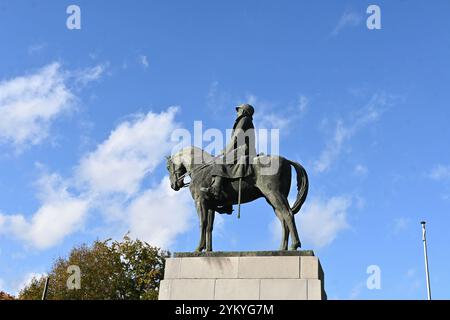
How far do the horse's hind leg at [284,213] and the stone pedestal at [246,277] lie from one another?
0.62 metres

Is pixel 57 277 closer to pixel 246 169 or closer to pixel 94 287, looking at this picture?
pixel 94 287

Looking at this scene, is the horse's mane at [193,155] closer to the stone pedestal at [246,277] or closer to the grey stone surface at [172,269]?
the stone pedestal at [246,277]

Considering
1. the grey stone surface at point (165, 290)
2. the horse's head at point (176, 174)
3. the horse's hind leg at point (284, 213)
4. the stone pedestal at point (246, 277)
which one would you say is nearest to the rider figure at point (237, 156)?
the horse's hind leg at point (284, 213)

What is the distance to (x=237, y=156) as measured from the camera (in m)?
16.2

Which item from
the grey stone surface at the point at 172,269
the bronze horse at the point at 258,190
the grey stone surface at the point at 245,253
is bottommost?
the grey stone surface at the point at 172,269

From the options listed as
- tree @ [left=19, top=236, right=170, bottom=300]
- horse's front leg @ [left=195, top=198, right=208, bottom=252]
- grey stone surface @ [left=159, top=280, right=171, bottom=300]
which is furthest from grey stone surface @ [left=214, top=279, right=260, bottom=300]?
tree @ [left=19, top=236, right=170, bottom=300]

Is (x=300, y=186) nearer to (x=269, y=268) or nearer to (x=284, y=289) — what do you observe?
(x=269, y=268)

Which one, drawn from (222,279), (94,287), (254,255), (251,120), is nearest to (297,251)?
(254,255)

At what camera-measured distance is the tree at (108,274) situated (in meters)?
39.6

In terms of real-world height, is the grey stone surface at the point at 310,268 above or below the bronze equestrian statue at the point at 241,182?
below

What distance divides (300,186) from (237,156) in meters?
2.24

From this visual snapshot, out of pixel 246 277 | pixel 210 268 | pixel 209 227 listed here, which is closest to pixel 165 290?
pixel 210 268
